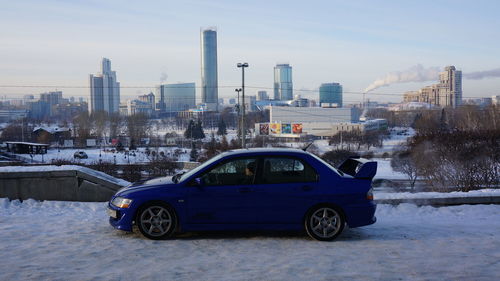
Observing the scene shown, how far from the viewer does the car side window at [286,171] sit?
736 cm

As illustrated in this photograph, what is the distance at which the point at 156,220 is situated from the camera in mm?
7203

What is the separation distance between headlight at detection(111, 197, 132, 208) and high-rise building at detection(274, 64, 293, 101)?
512ft

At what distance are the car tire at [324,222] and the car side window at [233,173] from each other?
3.36 feet

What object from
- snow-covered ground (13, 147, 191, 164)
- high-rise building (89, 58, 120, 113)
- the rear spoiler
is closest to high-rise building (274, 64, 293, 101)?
high-rise building (89, 58, 120, 113)

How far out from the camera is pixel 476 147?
2528cm

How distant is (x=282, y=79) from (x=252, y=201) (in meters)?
168

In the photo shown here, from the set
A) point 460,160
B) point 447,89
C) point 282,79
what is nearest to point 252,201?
point 460,160

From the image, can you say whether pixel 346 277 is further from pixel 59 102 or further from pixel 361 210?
pixel 59 102

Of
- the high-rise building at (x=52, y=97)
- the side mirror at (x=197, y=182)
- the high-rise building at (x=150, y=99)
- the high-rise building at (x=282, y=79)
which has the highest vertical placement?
the high-rise building at (x=282, y=79)

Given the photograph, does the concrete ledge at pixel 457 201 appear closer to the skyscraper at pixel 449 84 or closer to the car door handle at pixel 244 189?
the car door handle at pixel 244 189

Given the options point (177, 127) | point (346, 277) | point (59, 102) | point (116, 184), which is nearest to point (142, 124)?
point (177, 127)

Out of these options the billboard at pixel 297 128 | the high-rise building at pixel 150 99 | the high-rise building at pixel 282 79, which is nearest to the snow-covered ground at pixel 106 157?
the billboard at pixel 297 128

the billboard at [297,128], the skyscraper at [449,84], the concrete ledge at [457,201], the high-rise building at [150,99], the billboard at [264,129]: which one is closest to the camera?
the concrete ledge at [457,201]

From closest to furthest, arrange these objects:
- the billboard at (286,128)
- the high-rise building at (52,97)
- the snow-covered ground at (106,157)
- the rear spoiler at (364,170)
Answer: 1. the rear spoiler at (364,170)
2. the snow-covered ground at (106,157)
3. the billboard at (286,128)
4. the high-rise building at (52,97)
